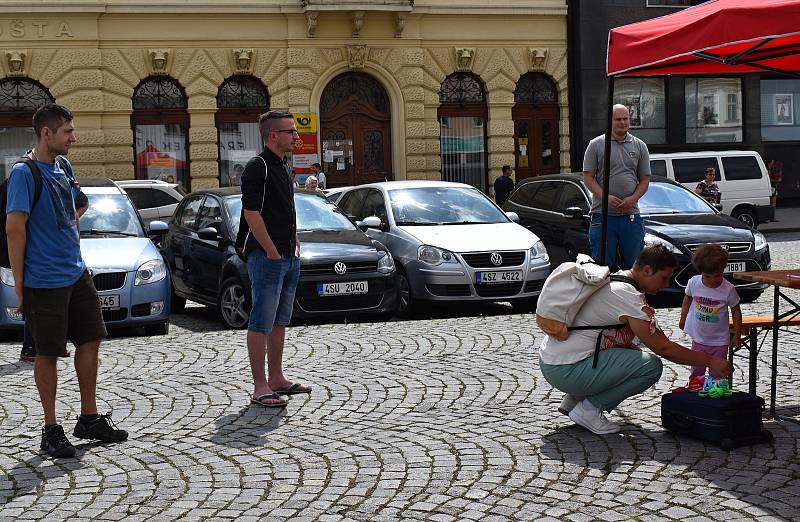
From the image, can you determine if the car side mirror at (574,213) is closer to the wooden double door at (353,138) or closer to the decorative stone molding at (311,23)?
the decorative stone molding at (311,23)

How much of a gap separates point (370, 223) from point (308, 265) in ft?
5.94

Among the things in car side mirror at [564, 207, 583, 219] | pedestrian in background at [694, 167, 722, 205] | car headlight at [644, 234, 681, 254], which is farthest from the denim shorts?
pedestrian in background at [694, 167, 722, 205]

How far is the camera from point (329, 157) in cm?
2950

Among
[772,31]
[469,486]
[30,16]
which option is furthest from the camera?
[30,16]

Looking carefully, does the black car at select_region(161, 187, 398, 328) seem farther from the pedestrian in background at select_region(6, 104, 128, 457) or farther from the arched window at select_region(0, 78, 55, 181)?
the arched window at select_region(0, 78, 55, 181)

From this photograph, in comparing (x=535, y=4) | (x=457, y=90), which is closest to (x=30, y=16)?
(x=457, y=90)

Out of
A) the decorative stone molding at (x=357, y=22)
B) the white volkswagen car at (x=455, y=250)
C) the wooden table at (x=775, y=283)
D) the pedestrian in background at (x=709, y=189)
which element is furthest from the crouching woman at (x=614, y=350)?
the decorative stone molding at (x=357, y=22)

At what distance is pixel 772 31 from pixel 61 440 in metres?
4.31

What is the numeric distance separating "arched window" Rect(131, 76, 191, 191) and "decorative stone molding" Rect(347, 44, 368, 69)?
406 cm

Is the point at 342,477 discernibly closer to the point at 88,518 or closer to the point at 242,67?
the point at 88,518

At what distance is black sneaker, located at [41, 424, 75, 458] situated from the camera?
632 cm

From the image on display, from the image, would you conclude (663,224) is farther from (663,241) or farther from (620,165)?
(620,165)

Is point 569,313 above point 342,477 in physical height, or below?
above

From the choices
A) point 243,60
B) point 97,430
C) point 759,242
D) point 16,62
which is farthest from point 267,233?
point 243,60
